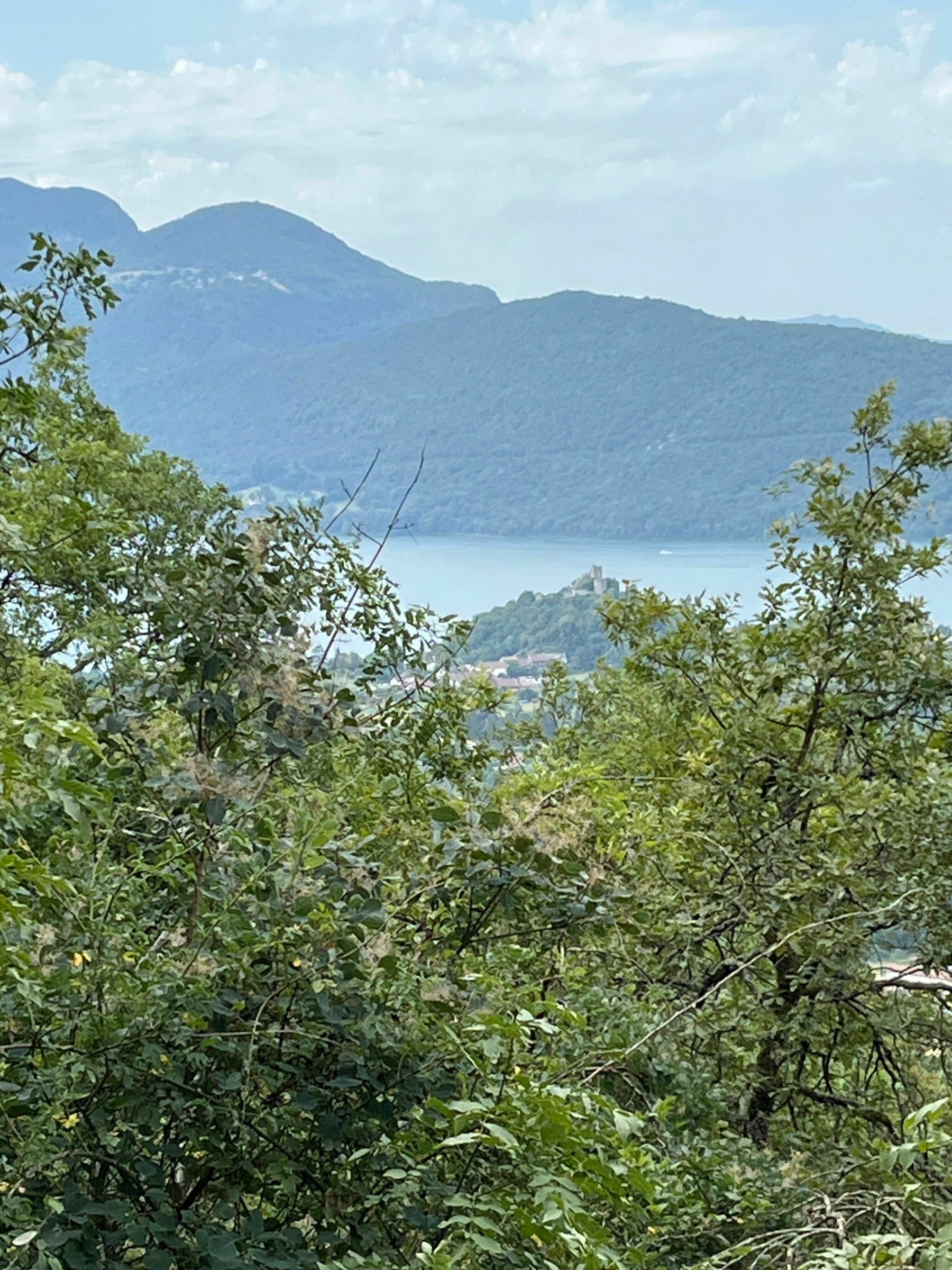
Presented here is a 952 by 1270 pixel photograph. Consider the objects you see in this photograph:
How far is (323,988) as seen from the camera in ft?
6.26

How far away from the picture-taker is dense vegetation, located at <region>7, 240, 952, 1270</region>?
175cm

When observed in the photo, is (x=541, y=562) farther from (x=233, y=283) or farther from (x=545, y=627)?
(x=233, y=283)

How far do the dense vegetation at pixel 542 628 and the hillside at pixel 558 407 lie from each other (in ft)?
70.9

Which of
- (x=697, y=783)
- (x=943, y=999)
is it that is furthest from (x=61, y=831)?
(x=943, y=999)

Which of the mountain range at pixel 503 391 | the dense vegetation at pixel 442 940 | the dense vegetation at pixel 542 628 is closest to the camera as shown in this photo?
the dense vegetation at pixel 442 940

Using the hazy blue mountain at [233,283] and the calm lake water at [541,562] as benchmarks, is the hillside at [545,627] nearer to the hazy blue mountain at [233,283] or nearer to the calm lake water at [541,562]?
the calm lake water at [541,562]

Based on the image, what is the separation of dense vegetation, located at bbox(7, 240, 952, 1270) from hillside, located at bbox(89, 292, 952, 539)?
116 ft

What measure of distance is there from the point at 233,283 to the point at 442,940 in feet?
232

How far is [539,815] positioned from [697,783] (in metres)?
1.56

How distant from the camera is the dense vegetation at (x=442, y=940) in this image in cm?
175

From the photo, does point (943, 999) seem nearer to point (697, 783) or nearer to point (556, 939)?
point (697, 783)

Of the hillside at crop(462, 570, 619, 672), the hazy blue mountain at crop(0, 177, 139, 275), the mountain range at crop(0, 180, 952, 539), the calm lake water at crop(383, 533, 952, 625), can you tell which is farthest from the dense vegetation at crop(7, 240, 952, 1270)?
the hazy blue mountain at crop(0, 177, 139, 275)

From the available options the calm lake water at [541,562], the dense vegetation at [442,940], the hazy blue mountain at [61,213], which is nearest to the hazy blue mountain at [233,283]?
the hazy blue mountain at [61,213]

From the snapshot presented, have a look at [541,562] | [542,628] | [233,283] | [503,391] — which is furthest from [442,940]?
[233,283]
